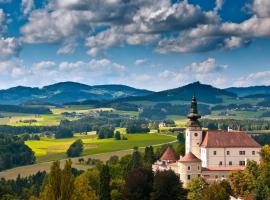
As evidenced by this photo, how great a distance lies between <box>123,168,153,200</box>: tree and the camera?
96.9 metres

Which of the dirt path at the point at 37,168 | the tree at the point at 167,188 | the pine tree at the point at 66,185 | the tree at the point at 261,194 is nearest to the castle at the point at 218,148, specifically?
the tree at the point at 167,188

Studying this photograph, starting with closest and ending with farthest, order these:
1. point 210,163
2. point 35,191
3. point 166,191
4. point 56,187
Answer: point 56,187
point 166,191
point 210,163
point 35,191

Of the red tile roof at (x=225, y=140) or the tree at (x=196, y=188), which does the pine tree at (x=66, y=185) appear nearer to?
the tree at (x=196, y=188)

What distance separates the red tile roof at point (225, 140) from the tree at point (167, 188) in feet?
60.8

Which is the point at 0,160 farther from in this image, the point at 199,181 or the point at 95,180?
the point at 199,181

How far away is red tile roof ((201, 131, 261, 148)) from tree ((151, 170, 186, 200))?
18.5 m

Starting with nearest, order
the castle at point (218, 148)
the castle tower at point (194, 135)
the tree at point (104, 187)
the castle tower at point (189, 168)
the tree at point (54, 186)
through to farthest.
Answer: the tree at point (54, 186) < the tree at point (104, 187) < the castle tower at point (189, 168) < the castle at point (218, 148) < the castle tower at point (194, 135)

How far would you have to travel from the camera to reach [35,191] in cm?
12500

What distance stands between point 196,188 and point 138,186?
10.2 metres

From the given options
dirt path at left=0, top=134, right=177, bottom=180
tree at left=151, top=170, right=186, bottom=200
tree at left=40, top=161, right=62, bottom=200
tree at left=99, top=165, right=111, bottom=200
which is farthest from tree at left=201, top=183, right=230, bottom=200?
dirt path at left=0, top=134, right=177, bottom=180

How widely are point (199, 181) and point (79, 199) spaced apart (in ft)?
96.7

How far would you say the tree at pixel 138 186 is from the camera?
9688cm

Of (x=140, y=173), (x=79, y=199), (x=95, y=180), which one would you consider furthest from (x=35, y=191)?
(x=79, y=199)

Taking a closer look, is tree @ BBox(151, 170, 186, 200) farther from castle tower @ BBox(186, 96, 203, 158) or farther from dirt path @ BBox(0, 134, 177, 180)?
dirt path @ BBox(0, 134, 177, 180)
